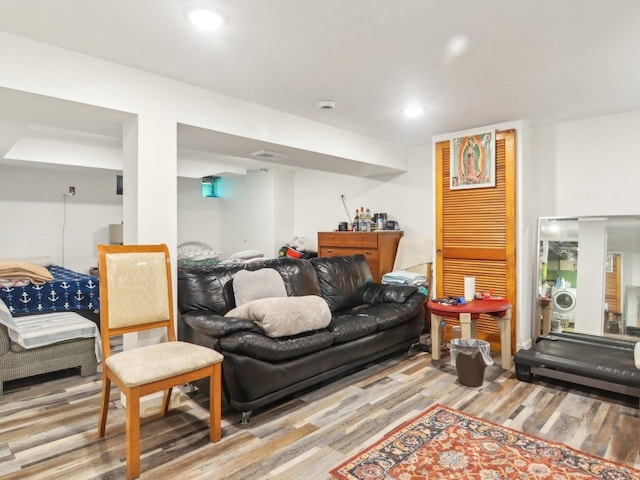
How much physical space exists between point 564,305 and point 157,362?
12.2 feet

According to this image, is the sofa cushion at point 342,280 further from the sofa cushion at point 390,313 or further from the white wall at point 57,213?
the white wall at point 57,213

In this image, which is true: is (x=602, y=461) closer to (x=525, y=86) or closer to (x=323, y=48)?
(x=525, y=86)

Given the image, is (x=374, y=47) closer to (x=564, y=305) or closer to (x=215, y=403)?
(x=215, y=403)

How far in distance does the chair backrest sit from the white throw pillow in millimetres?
589

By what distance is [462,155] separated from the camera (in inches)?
166

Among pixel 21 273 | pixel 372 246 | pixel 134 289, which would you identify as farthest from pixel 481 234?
pixel 21 273

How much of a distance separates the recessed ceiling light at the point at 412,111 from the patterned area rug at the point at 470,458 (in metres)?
2.55

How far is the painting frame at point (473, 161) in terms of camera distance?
13.2 ft

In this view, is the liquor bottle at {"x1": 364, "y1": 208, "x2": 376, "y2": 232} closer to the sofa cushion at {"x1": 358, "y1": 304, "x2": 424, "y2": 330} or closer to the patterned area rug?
the sofa cushion at {"x1": 358, "y1": 304, "x2": 424, "y2": 330}

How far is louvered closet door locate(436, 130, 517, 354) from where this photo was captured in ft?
12.9

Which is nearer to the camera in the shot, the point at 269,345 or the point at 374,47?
the point at 374,47

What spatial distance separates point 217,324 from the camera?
2572 mm

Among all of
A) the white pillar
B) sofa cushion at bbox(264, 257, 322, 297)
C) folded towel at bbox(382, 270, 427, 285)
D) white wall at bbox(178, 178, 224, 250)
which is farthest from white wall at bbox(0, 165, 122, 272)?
folded towel at bbox(382, 270, 427, 285)

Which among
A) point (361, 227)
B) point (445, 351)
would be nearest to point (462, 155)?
point (361, 227)
